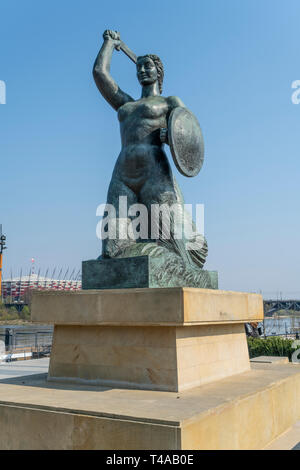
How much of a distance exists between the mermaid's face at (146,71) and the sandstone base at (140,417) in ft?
13.6

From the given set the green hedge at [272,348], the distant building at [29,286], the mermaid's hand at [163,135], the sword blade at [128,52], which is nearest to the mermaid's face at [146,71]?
the sword blade at [128,52]

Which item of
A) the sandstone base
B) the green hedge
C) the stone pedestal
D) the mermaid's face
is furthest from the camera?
the green hedge

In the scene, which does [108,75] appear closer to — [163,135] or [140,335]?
[163,135]

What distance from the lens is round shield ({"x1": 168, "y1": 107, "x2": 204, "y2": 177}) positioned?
5.58 m

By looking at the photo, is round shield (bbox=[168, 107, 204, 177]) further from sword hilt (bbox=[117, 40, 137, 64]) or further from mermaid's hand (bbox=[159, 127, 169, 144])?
sword hilt (bbox=[117, 40, 137, 64])

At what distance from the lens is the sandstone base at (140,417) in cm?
335

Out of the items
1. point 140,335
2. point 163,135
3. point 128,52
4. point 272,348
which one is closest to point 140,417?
point 140,335

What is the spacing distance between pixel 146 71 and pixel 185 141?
1220 millimetres

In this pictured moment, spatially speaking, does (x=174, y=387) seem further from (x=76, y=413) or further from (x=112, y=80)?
(x=112, y=80)

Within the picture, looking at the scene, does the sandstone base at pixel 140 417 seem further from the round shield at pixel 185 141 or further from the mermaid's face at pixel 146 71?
the mermaid's face at pixel 146 71

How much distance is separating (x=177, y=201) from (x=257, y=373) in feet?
8.60

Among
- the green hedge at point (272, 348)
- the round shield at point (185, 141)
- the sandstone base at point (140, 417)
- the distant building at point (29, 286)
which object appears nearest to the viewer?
the sandstone base at point (140, 417)

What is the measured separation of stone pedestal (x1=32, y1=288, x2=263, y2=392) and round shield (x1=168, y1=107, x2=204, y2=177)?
179 centimetres

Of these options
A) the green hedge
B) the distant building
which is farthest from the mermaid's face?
the distant building
